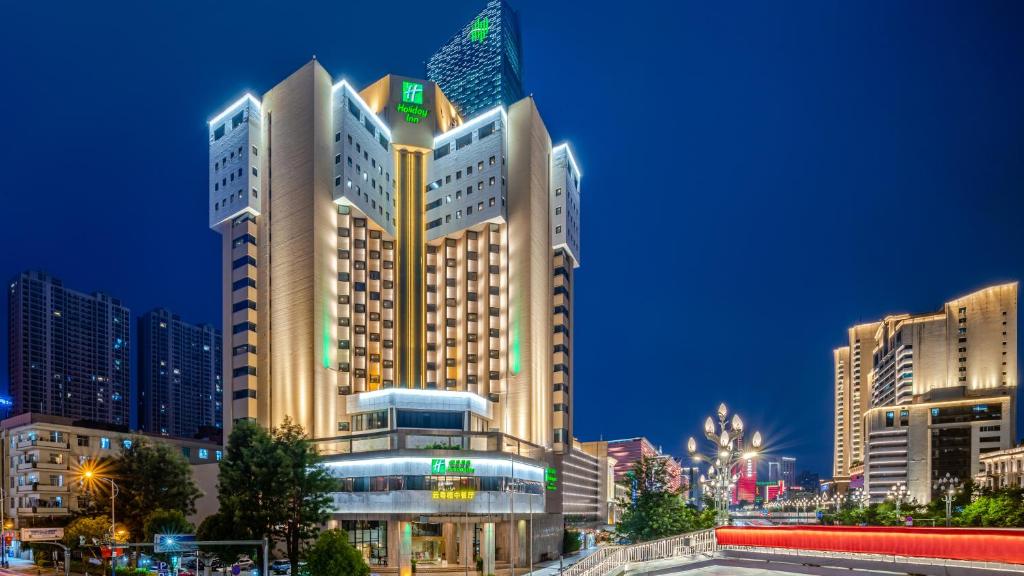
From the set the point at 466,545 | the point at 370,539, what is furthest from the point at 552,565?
the point at 370,539

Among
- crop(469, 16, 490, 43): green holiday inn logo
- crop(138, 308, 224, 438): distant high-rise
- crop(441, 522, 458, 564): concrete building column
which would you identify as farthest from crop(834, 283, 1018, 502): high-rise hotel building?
crop(138, 308, 224, 438): distant high-rise

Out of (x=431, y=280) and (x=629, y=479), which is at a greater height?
(x=431, y=280)

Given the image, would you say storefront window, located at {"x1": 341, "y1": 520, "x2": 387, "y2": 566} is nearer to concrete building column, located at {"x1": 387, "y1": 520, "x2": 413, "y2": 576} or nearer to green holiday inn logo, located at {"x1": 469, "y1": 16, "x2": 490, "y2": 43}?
concrete building column, located at {"x1": 387, "y1": 520, "x2": 413, "y2": 576}

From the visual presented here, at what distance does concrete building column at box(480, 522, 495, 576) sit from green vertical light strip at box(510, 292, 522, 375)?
80.7 ft

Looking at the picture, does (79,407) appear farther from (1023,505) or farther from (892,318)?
(892,318)

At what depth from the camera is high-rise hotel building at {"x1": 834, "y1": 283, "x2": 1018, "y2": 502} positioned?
137m

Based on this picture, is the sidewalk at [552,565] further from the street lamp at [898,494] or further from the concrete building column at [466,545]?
the street lamp at [898,494]

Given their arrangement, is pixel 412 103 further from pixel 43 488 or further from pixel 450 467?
pixel 43 488

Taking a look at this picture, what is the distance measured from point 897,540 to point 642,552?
357 inches

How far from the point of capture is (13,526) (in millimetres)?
75812

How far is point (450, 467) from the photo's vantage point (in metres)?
61.5

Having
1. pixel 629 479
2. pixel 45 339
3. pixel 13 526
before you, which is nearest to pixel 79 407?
pixel 45 339

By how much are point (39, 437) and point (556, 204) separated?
70.2 metres

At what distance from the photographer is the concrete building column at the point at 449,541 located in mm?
65500
